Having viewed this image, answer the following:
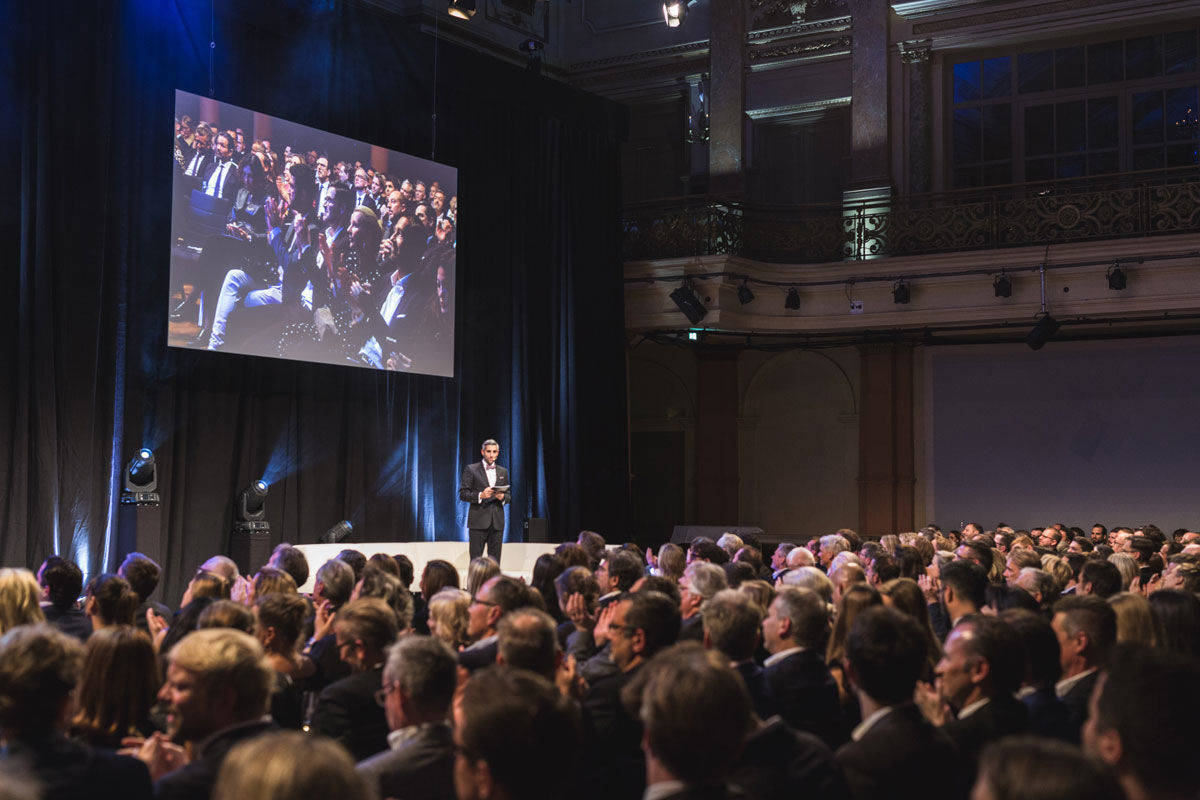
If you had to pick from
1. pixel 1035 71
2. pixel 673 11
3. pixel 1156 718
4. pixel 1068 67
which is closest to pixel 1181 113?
pixel 1068 67

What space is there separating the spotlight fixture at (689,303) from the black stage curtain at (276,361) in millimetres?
858

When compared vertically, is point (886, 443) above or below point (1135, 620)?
above

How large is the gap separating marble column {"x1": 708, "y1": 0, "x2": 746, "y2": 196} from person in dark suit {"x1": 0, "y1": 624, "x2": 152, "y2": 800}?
41.2 feet

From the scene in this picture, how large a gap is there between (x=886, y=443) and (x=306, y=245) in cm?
766

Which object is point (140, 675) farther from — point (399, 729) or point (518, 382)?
point (518, 382)

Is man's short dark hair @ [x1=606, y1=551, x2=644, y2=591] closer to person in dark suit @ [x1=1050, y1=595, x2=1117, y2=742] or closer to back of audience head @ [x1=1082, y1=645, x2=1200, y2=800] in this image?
person in dark suit @ [x1=1050, y1=595, x2=1117, y2=742]

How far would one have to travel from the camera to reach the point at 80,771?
2211mm

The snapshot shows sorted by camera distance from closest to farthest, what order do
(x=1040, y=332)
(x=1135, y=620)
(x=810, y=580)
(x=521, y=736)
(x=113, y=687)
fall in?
(x=521, y=736) → (x=113, y=687) → (x=1135, y=620) → (x=810, y=580) → (x=1040, y=332)

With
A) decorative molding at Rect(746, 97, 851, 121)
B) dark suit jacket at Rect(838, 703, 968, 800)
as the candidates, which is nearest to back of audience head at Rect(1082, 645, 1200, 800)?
dark suit jacket at Rect(838, 703, 968, 800)

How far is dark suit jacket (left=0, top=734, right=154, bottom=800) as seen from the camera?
218 cm

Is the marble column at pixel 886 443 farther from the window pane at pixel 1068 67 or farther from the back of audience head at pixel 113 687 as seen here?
the back of audience head at pixel 113 687

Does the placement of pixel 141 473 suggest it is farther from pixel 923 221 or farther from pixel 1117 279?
pixel 1117 279

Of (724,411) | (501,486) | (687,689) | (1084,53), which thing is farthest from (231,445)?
(1084,53)

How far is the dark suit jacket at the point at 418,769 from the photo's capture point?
2523 millimetres
